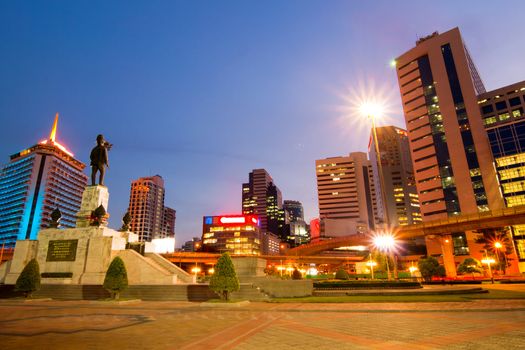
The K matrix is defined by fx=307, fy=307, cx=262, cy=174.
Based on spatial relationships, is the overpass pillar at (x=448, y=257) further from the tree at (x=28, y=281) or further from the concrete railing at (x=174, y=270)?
the tree at (x=28, y=281)

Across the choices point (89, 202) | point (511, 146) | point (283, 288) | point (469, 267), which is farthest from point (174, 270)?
point (511, 146)

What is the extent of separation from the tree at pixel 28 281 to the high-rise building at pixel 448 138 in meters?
93.6

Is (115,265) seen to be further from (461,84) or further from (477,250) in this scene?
(461,84)

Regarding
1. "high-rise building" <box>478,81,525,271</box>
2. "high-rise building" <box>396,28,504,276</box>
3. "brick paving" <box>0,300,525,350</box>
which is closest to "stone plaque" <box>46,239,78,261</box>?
"brick paving" <box>0,300,525,350</box>

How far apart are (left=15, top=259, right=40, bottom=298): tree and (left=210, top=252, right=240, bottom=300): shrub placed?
12528mm

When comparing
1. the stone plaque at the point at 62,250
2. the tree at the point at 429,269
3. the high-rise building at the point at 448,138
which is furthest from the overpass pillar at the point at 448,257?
the stone plaque at the point at 62,250

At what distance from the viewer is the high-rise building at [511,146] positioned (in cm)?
8475

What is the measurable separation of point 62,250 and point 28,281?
521 cm

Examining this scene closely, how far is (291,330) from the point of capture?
1031cm

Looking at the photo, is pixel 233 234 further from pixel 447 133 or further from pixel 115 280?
pixel 115 280

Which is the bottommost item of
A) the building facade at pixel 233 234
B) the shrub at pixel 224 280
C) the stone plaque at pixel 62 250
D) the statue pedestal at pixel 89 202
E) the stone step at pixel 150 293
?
the stone step at pixel 150 293

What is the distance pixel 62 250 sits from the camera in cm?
2589

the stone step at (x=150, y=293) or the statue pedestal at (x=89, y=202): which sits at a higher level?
the statue pedestal at (x=89, y=202)

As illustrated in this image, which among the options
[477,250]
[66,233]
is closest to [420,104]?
[477,250]
